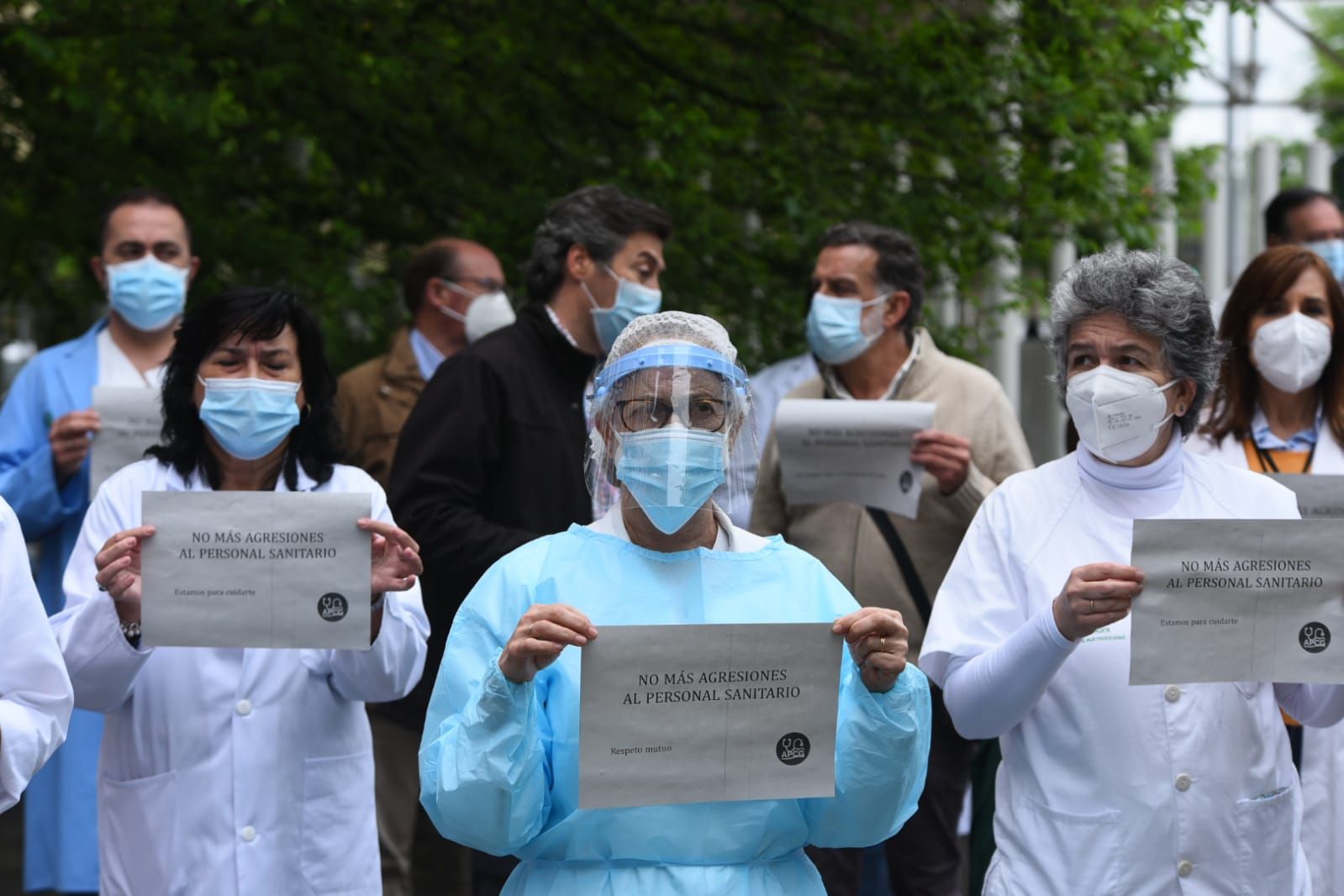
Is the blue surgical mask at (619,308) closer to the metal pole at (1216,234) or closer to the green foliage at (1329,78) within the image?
the metal pole at (1216,234)

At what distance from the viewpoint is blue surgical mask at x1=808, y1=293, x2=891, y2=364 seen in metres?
5.74

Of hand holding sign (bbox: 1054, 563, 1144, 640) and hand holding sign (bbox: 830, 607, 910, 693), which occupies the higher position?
hand holding sign (bbox: 1054, 563, 1144, 640)

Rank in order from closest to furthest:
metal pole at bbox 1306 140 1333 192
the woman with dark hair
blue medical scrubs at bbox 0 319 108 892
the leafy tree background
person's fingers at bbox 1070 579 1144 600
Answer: person's fingers at bbox 1070 579 1144 600, the woman with dark hair, blue medical scrubs at bbox 0 319 108 892, the leafy tree background, metal pole at bbox 1306 140 1333 192

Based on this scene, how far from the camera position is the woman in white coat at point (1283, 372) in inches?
204

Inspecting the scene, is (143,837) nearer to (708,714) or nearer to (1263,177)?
(708,714)

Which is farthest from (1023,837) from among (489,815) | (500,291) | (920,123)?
(920,123)

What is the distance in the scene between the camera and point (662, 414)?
3.45 m

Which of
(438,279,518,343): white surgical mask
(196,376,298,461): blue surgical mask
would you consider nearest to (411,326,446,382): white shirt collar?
(438,279,518,343): white surgical mask

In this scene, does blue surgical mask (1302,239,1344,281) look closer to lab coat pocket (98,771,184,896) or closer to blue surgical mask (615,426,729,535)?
blue surgical mask (615,426,729,535)

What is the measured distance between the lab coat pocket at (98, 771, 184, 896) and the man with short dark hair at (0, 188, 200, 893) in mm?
1389

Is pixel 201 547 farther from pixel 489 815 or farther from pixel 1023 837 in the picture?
pixel 1023 837

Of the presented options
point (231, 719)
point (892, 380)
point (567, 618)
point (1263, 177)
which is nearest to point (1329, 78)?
point (1263, 177)

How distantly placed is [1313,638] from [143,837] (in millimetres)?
2623

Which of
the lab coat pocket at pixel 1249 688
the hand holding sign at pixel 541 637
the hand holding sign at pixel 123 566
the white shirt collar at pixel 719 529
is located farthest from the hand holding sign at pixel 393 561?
the lab coat pocket at pixel 1249 688
